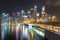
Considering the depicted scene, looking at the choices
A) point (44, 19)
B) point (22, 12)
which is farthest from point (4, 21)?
point (44, 19)

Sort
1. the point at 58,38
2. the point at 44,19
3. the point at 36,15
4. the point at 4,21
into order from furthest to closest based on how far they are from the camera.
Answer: the point at 4,21 → the point at 36,15 → the point at 44,19 → the point at 58,38

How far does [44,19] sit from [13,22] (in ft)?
138

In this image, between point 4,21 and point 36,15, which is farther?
point 4,21

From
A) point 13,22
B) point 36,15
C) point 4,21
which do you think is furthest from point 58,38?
point 4,21

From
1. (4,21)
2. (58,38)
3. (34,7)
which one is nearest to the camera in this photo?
(58,38)

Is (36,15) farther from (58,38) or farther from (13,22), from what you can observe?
(58,38)

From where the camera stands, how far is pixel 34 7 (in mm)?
66688

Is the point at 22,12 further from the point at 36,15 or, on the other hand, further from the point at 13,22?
the point at 36,15

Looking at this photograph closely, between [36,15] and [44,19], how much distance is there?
40.3 ft

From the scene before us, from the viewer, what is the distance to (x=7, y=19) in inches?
3858

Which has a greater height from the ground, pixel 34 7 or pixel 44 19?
pixel 34 7

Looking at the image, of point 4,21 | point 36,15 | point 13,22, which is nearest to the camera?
point 36,15

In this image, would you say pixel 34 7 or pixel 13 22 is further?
pixel 13 22

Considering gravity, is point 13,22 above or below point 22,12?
below
